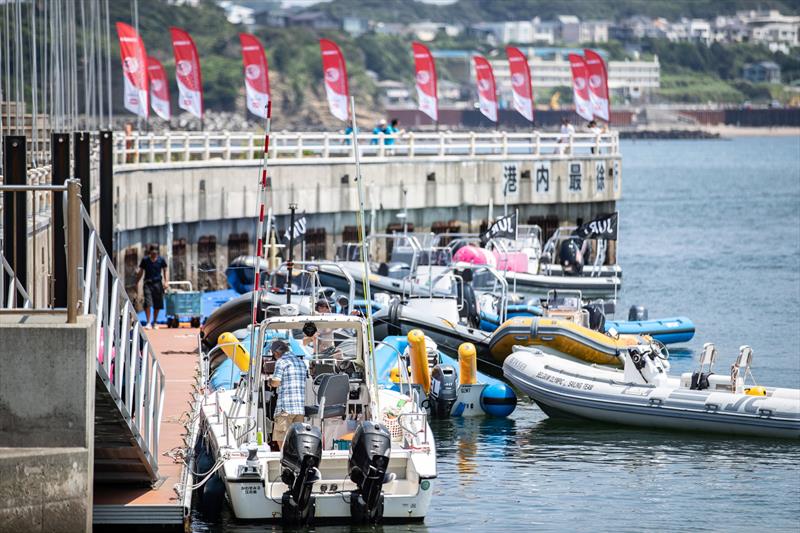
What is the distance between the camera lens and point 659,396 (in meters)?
21.8

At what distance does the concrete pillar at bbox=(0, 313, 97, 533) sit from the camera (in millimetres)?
12219

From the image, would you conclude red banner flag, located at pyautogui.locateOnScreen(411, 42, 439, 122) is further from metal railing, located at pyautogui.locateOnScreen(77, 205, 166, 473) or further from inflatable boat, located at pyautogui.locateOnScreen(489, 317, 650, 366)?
metal railing, located at pyautogui.locateOnScreen(77, 205, 166, 473)

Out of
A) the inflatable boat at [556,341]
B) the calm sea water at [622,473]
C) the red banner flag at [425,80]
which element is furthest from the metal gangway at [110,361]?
the red banner flag at [425,80]

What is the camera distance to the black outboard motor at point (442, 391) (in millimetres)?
22562

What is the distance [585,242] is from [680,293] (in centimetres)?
629

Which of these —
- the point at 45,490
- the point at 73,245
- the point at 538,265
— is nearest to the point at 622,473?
the point at 45,490

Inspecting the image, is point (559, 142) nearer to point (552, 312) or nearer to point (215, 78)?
point (552, 312)

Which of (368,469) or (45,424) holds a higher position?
(45,424)

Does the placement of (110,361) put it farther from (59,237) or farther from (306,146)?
(306,146)

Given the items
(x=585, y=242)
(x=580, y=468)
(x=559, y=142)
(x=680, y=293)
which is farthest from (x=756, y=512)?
(x=559, y=142)

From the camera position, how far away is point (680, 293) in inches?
1813

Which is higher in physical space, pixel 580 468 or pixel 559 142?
pixel 559 142

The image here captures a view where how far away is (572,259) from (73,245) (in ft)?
88.5

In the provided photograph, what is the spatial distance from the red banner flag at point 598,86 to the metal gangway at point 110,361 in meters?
36.1
